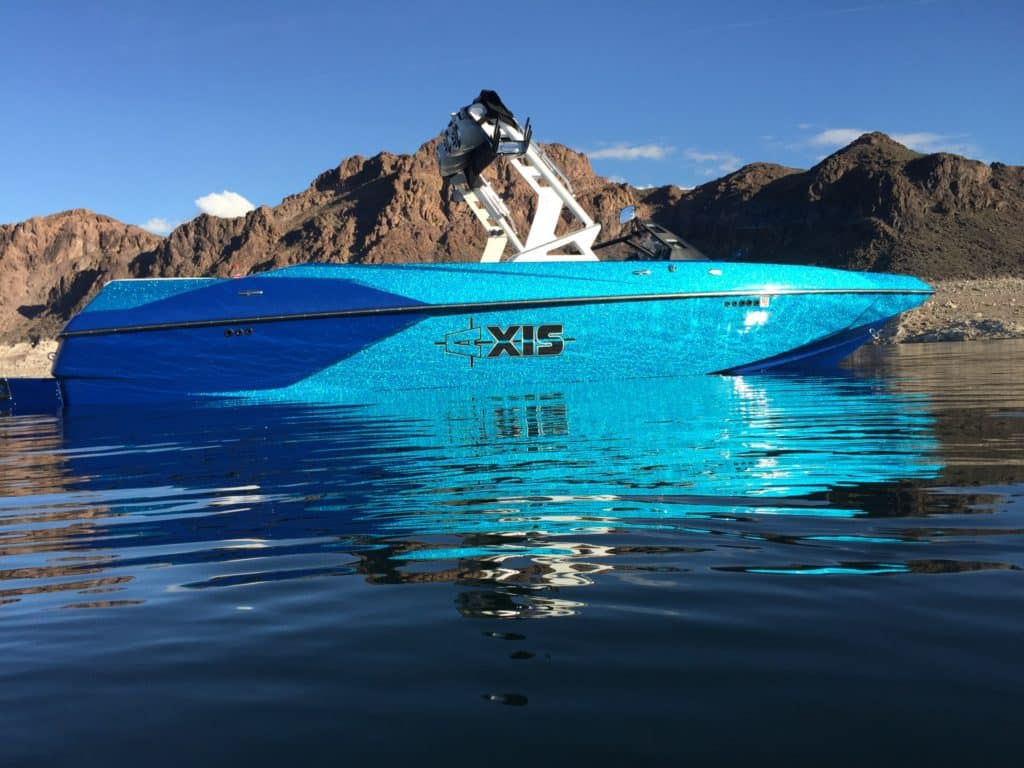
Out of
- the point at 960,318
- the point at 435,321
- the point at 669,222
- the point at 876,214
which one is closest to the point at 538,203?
the point at 435,321

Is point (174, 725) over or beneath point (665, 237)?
beneath

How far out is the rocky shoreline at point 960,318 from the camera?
45281mm

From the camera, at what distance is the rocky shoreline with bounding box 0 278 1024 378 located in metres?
45.3

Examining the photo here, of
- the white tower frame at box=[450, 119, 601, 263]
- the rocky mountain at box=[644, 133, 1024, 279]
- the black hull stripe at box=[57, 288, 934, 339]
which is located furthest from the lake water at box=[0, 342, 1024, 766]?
the rocky mountain at box=[644, 133, 1024, 279]

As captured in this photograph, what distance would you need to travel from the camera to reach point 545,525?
3873 millimetres

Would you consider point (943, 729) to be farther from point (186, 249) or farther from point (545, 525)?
point (186, 249)

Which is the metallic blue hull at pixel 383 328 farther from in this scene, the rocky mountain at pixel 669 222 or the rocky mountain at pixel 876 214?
the rocky mountain at pixel 876 214

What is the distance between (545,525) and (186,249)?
505 feet

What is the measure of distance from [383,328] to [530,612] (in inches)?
510

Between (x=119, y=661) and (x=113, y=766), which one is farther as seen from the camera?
(x=119, y=661)

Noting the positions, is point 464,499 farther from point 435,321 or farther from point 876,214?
point 876,214

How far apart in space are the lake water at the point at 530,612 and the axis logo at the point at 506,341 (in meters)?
9.38

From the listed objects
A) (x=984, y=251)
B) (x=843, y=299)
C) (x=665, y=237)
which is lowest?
(x=843, y=299)

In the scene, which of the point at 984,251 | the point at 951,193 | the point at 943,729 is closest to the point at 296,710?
the point at 943,729
